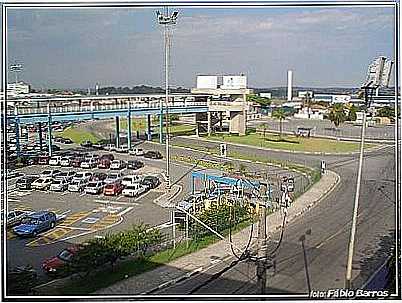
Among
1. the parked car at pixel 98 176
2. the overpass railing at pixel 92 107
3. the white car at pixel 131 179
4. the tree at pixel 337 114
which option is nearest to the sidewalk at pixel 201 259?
the tree at pixel 337 114

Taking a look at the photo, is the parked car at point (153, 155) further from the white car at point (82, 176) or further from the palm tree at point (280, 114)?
the palm tree at point (280, 114)

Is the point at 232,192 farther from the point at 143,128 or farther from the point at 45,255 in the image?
the point at 45,255

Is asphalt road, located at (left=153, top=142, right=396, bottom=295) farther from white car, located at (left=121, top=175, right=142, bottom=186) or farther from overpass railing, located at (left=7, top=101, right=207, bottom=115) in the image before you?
overpass railing, located at (left=7, top=101, right=207, bottom=115)

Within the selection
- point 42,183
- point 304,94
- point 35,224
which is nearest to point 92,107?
point 42,183

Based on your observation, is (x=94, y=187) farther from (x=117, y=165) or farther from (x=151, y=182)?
(x=151, y=182)

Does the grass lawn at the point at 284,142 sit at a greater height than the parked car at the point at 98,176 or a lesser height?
greater

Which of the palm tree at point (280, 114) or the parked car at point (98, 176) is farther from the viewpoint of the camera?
the palm tree at point (280, 114)

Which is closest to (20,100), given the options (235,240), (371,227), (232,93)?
(232,93)
